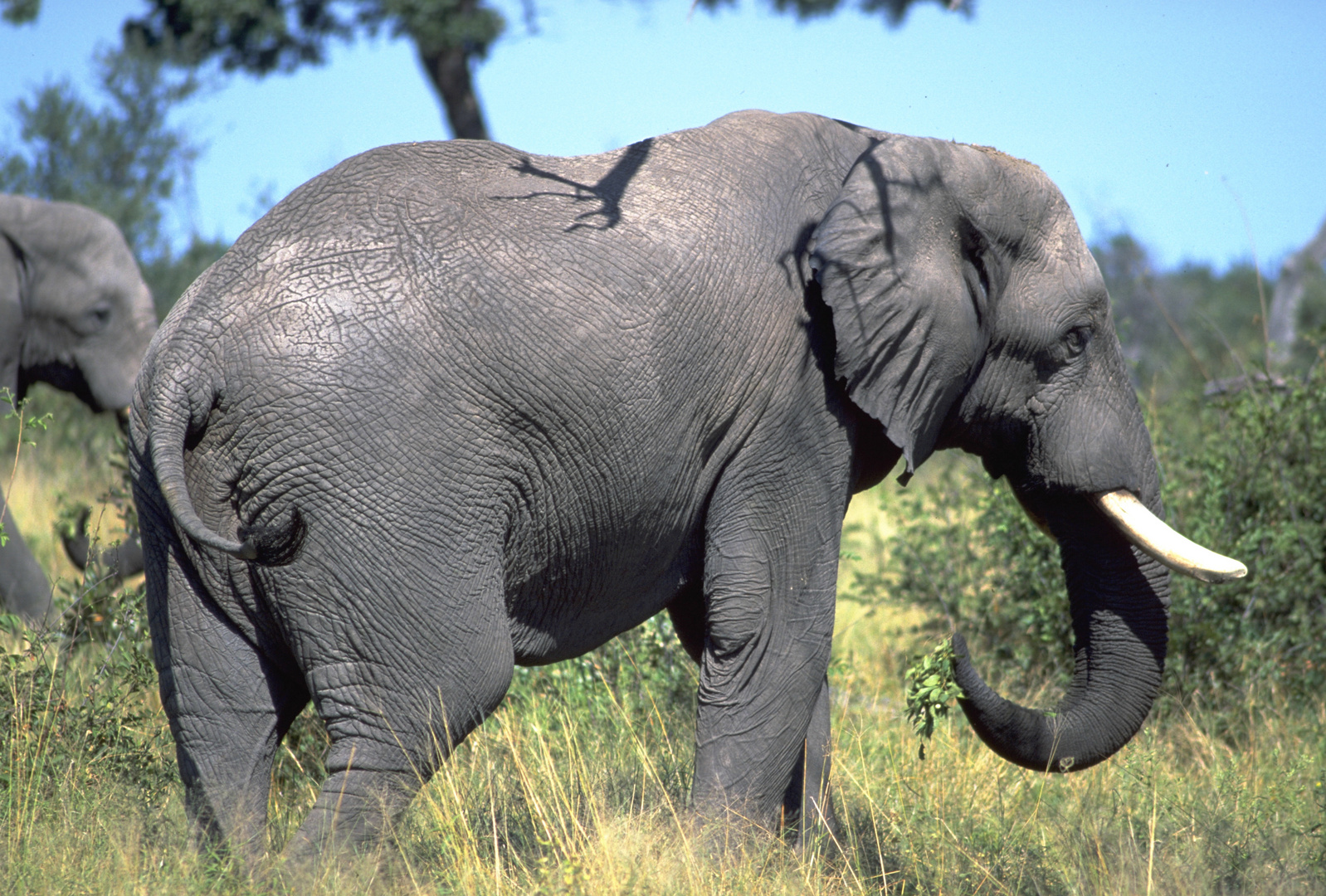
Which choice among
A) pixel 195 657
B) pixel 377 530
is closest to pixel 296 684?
pixel 195 657

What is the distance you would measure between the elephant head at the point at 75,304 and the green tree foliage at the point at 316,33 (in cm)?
770

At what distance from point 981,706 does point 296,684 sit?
1.97m

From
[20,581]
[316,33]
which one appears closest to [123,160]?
[316,33]

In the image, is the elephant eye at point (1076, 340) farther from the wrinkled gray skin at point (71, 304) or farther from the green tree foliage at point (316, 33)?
the green tree foliage at point (316, 33)

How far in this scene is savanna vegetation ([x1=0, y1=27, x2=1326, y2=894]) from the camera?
11.5 feet

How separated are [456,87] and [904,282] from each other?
13.3 m

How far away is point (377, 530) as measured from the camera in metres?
2.99

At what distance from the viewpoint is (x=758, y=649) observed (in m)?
3.57

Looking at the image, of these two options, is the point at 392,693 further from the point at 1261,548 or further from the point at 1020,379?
the point at 1261,548

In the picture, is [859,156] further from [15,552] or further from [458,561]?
[15,552]

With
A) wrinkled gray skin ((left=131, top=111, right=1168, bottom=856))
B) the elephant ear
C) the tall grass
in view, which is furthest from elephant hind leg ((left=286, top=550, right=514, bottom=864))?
the elephant ear

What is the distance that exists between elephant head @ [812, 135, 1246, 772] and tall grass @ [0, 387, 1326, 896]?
475 mm

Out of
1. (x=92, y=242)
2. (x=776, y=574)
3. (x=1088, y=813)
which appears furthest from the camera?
(x=92, y=242)

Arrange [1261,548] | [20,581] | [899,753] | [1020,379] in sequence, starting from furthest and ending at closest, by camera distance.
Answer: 1. [20,581]
2. [1261,548]
3. [899,753]
4. [1020,379]
